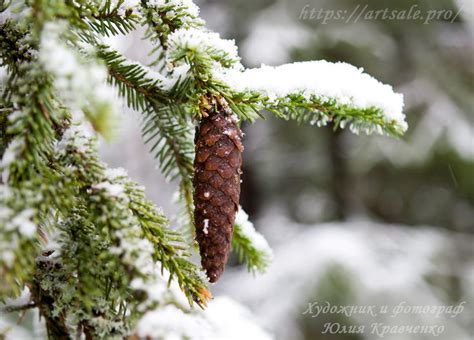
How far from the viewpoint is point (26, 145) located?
46 cm

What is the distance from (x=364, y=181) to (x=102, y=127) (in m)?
4.92

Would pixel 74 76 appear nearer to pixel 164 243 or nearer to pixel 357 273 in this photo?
pixel 164 243

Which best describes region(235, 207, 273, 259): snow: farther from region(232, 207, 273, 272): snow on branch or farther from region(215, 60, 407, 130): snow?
region(215, 60, 407, 130): snow

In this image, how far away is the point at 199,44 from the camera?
560 millimetres

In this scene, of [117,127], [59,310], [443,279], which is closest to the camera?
[117,127]

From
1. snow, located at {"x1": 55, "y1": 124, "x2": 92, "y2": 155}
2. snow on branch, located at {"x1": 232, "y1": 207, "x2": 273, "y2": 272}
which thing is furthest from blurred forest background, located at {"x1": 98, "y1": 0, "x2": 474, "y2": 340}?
snow, located at {"x1": 55, "y1": 124, "x2": 92, "y2": 155}

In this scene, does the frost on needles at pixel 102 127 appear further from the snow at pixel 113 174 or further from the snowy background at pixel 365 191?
the snowy background at pixel 365 191

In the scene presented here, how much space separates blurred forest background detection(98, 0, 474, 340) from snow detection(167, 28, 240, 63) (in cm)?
314

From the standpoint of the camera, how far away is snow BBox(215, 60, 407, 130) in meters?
0.66

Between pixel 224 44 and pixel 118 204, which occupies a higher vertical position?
pixel 224 44

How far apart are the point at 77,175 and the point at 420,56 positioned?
4.77 meters

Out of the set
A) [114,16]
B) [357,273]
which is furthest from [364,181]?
[114,16]

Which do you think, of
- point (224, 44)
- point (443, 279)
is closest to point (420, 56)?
point (443, 279)

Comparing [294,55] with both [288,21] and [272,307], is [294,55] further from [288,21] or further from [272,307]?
[272,307]
